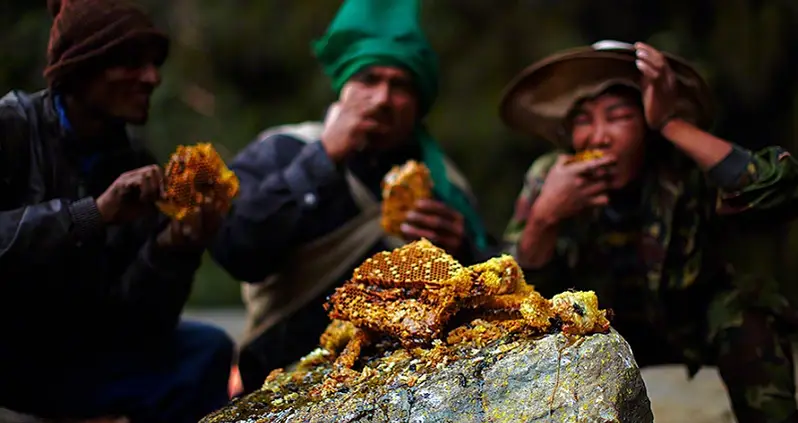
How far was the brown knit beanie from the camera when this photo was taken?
2576mm

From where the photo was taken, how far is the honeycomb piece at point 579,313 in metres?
1.99

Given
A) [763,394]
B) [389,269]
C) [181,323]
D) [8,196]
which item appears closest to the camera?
[389,269]

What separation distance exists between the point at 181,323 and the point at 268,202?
590 millimetres

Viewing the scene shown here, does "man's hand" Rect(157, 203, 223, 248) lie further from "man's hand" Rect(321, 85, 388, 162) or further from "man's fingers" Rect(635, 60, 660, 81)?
"man's fingers" Rect(635, 60, 660, 81)

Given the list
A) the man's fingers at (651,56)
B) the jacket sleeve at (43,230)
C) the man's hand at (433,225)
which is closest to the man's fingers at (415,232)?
the man's hand at (433,225)

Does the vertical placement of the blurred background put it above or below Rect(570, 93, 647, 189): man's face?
below

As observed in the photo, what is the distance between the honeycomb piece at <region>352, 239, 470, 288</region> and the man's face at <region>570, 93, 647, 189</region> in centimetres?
94

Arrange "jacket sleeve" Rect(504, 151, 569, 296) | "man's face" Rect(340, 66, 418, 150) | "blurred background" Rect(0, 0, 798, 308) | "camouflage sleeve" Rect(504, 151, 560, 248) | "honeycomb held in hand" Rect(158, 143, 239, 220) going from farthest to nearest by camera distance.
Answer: "blurred background" Rect(0, 0, 798, 308)
"camouflage sleeve" Rect(504, 151, 560, 248)
"man's face" Rect(340, 66, 418, 150)
"jacket sleeve" Rect(504, 151, 569, 296)
"honeycomb held in hand" Rect(158, 143, 239, 220)

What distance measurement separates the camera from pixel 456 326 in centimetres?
221

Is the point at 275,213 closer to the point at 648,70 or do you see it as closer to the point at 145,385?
the point at 145,385

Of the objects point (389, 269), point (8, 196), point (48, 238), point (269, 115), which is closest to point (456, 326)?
point (389, 269)

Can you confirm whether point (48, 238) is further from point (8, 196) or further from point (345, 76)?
point (345, 76)

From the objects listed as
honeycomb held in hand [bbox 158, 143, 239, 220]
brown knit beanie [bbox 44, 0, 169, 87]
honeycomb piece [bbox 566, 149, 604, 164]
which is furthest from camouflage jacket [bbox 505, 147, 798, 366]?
brown knit beanie [bbox 44, 0, 169, 87]

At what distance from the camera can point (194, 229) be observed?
2.64 m
